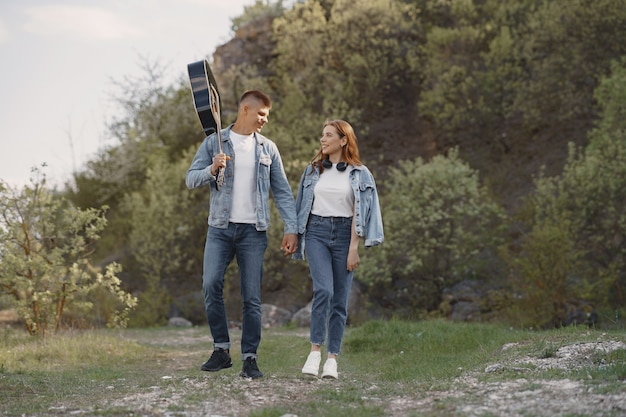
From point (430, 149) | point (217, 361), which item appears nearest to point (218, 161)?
point (217, 361)

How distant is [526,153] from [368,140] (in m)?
5.71

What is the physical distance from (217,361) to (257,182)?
1.60 metres

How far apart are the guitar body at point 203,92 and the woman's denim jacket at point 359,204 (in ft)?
3.15

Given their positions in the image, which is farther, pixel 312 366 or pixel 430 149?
pixel 430 149

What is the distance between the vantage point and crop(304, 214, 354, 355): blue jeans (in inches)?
258

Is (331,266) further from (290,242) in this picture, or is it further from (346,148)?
(346,148)

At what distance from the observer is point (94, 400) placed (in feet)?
19.2

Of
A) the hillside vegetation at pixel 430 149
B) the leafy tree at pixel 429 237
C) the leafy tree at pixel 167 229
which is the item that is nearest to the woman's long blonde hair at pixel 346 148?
the hillside vegetation at pixel 430 149

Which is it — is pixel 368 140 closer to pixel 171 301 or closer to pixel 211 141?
pixel 171 301

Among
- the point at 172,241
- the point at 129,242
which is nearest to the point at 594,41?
the point at 172,241

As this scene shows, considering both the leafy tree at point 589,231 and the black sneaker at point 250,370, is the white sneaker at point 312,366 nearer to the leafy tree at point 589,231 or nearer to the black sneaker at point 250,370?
the black sneaker at point 250,370

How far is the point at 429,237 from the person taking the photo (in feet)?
60.5

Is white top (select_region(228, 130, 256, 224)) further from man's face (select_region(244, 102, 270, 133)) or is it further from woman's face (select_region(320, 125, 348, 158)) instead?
woman's face (select_region(320, 125, 348, 158))

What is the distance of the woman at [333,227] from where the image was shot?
258 inches
